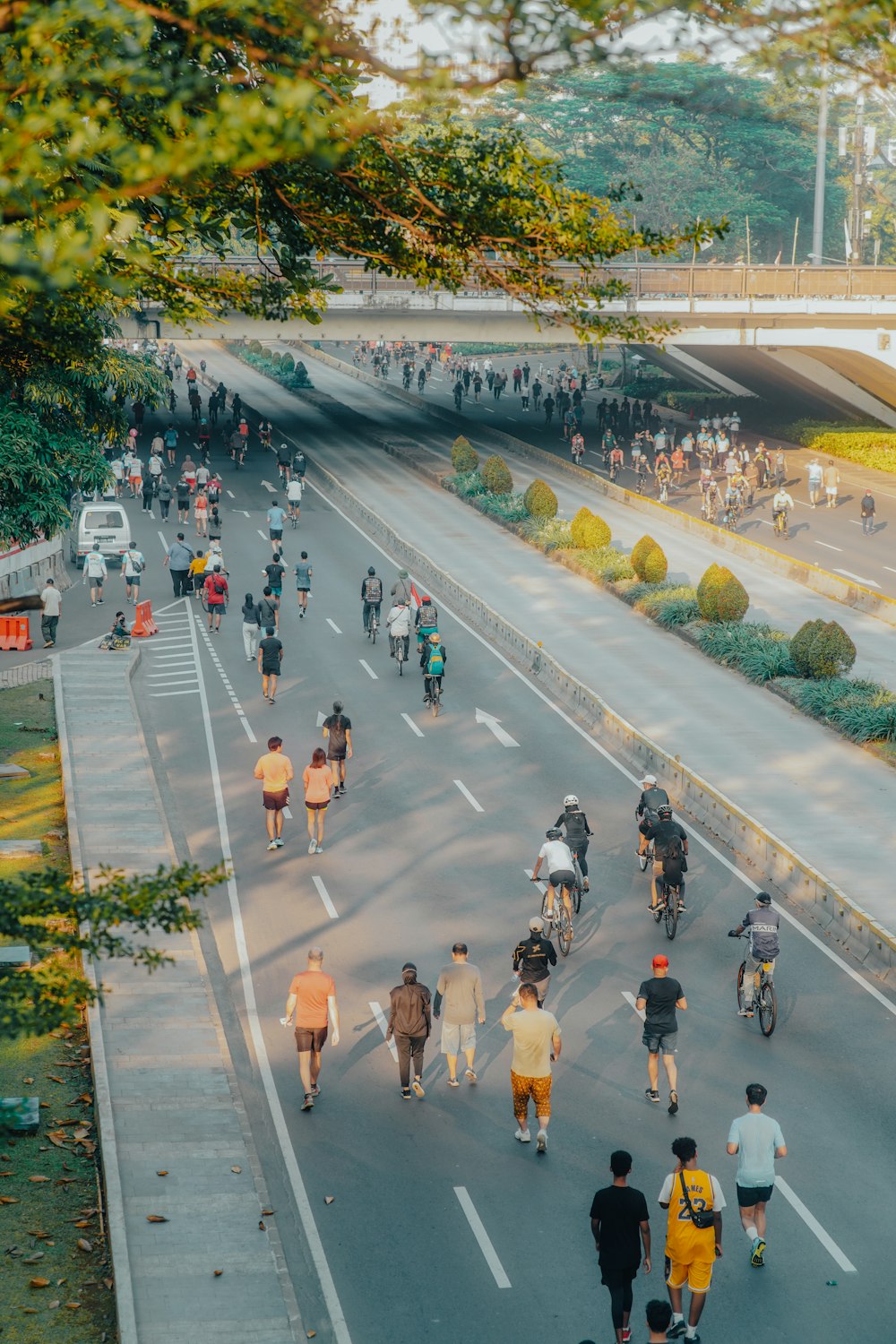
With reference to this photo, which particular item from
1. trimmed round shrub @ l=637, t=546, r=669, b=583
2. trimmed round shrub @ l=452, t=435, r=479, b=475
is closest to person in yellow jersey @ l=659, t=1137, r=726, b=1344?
trimmed round shrub @ l=637, t=546, r=669, b=583

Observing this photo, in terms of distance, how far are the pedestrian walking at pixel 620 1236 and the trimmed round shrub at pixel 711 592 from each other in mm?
25408

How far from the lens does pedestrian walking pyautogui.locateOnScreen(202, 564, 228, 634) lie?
35.6m

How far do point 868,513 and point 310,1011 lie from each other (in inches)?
1393

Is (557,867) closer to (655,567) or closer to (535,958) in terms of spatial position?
(535,958)

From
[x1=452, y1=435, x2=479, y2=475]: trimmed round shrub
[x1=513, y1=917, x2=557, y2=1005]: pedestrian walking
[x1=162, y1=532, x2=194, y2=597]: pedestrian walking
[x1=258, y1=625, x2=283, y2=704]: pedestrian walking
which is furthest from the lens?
[x1=452, y1=435, x2=479, y2=475]: trimmed round shrub

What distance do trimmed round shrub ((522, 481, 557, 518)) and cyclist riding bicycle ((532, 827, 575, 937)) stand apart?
29629 millimetres

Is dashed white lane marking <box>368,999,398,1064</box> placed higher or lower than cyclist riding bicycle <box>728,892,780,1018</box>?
lower

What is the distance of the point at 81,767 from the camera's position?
83.1ft

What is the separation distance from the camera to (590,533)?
4353 centimetres

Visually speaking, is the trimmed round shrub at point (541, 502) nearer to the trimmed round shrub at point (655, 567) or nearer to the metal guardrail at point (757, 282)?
the trimmed round shrub at point (655, 567)

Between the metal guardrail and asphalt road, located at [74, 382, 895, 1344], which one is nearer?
asphalt road, located at [74, 382, 895, 1344]

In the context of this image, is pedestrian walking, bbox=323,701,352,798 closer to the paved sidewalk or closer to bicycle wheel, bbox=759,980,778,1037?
the paved sidewalk

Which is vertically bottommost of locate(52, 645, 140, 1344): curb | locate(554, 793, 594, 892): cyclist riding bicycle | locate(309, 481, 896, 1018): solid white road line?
locate(309, 481, 896, 1018): solid white road line

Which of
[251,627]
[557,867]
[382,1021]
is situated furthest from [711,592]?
[382,1021]
